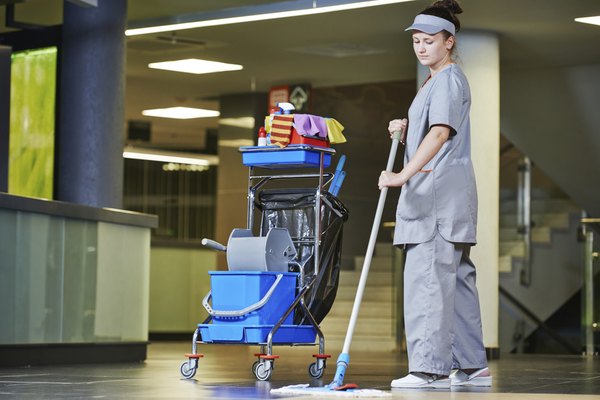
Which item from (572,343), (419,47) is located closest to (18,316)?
(419,47)

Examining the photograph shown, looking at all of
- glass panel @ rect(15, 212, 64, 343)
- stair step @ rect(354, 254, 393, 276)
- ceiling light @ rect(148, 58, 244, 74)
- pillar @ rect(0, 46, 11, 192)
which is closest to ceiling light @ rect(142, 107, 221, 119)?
ceiling light @ rect(148, 58, 244, 74)

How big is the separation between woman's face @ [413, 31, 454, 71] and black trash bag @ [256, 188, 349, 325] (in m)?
1.26

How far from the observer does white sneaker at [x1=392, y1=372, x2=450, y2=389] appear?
489cm

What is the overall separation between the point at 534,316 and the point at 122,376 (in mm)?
7686

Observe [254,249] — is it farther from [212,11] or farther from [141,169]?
[141,169]

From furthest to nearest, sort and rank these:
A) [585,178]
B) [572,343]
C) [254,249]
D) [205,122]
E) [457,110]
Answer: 1. [205,122]
2. [585,178]
3. [572,343]
4. [254,249]
5. [457,110]

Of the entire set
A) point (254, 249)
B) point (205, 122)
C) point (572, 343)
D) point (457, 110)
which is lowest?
point (572, 343)

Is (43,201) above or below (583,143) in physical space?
→ below

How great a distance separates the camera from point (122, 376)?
6129 millimetres

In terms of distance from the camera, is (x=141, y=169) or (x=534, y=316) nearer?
(x=534, y=316)

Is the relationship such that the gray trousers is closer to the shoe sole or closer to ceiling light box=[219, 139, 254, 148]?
the shoe sole

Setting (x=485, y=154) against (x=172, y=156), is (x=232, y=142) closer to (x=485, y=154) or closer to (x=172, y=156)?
(x=485, y=154)

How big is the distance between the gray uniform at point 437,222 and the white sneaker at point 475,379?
284mm

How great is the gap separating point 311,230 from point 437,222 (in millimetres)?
1393
